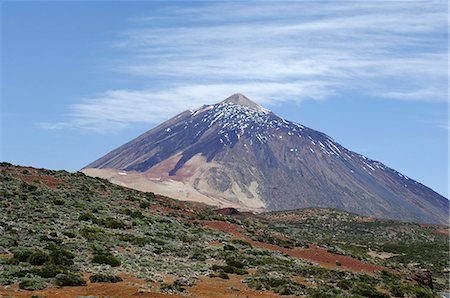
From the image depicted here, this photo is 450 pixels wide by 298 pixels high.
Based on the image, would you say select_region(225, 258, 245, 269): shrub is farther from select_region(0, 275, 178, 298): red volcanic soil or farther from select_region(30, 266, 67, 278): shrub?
select_region(30, 266, 67, 278): shrub

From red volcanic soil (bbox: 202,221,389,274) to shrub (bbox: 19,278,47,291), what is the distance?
27.2 metres

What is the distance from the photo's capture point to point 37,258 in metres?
33.4

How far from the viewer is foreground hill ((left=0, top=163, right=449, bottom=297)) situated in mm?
30828

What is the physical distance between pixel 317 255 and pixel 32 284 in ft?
108

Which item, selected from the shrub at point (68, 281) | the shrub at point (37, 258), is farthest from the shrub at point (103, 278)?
the shrub at point (37, 258)

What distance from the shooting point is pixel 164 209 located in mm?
66438

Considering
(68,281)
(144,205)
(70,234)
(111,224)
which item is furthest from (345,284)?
(144,205)

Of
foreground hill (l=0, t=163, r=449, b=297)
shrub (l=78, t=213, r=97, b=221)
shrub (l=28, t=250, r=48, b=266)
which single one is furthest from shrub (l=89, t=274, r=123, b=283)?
shrub (l=78, t=213, r=97, b=221)

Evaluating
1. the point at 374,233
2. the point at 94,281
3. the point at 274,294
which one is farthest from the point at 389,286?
the point at 374,233

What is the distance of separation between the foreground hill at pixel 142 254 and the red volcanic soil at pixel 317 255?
15 cm

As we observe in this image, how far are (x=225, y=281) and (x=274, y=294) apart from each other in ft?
11.3

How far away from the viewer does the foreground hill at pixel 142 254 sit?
30.8 meters

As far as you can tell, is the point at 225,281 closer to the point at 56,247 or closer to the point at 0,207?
the point at 56,247

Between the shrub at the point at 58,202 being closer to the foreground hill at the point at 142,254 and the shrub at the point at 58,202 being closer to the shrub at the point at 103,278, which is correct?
the foreground hill at the point at 142,254
